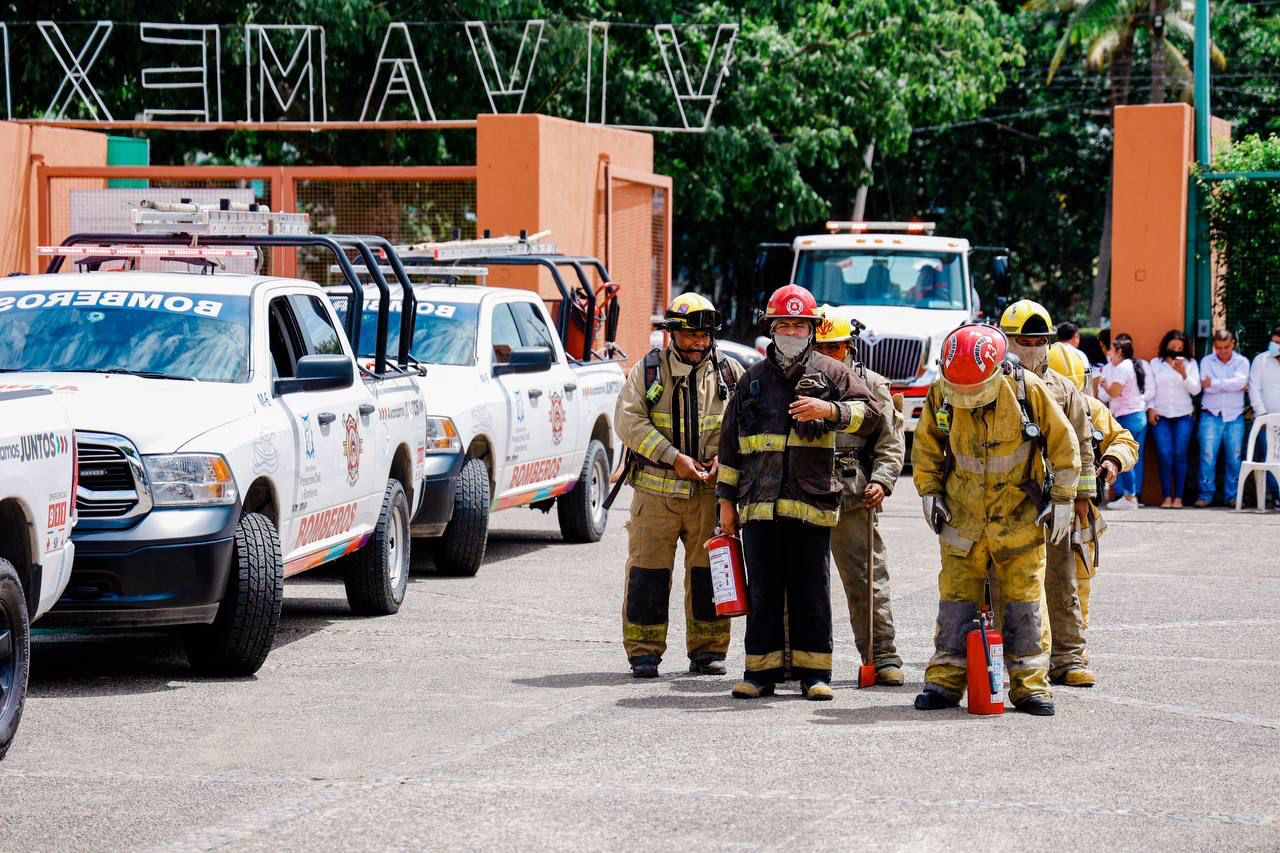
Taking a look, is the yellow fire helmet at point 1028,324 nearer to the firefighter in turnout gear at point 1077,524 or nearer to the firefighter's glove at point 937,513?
the firefighter in turnout gear at point 1077,524

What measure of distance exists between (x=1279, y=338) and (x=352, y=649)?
38.5 ft

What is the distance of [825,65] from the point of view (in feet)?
107

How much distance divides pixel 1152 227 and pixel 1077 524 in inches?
455

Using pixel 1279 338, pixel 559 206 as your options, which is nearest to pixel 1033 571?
pixel 1279 338

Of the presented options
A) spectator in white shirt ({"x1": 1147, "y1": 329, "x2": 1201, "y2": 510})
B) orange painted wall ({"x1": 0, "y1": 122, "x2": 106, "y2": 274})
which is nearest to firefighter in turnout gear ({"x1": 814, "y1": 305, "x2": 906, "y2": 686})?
spectator in white shirt ({"x1": 1147, "y1": 329, "x2": 1201, "y2": 510})

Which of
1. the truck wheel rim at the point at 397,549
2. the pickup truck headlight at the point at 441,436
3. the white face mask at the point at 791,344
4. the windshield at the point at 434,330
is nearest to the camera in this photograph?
the white face mask at the point at 791,344

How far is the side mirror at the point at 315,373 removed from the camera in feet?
31.8

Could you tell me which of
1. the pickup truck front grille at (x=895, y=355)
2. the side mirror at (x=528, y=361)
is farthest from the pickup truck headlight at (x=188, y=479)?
the pickup truck front grille at (x=895, y=355)

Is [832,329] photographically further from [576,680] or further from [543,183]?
[543,183]

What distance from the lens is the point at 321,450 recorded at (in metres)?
10.2

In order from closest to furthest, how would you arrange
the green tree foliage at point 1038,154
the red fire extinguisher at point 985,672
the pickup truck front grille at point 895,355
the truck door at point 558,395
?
the red fire extinguisher at point 985,672, the truck door at point 558,395, the pickup truck front grille at point 895,355, the green tree foliage at point 1038,154

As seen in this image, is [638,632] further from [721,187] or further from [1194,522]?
[721,187]

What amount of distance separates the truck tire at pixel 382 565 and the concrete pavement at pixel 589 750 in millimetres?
140

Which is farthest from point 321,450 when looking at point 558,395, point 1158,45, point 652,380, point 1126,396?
point 1158,45
